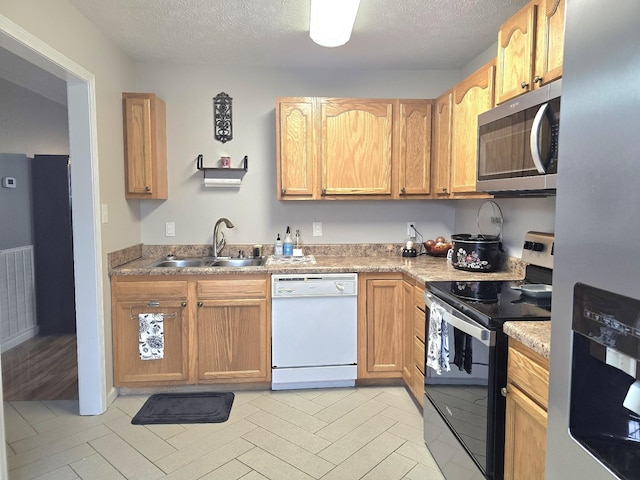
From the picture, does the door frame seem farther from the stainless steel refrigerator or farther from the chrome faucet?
the stainless steel refrigerator

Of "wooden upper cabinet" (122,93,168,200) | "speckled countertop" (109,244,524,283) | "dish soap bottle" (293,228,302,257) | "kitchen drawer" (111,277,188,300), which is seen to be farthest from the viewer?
"dish soap bottle" (293,228,302,257)

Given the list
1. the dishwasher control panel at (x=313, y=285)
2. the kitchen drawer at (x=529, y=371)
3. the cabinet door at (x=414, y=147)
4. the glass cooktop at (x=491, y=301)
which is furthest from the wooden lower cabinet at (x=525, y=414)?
the cabinet door at (x=414, y=147)

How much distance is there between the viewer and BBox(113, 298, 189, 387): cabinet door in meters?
2.77

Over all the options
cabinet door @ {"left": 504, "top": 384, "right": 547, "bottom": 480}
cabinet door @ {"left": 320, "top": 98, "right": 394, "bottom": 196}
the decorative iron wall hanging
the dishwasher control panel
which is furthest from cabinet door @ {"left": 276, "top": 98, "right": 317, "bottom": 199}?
cabinet door @ {"left": 504, "top": 384, "right": 547, "bottom": 480}

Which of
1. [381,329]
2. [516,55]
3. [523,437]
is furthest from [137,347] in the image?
[516,55]

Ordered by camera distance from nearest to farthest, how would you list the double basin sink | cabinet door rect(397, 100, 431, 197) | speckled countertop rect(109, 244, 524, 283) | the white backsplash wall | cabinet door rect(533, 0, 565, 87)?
cabinet door rect(533, 0, 565, 87), the white backsplash wall, speckled countertop rect(109, 244, 524, 283), cabinet door rect(397, 100, 431, 197), the double basin sink

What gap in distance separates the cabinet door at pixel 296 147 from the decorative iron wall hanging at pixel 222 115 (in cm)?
51

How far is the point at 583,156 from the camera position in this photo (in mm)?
832

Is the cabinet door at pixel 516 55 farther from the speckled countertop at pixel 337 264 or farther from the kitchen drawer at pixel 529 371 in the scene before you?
the kitchen drawer at pixel 529 371

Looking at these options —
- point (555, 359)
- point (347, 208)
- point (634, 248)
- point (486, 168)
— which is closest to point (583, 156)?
point (634, 248)

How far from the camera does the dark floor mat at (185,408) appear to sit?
2.51m

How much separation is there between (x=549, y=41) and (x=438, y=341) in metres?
1.41

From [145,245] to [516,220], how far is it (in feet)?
9.23

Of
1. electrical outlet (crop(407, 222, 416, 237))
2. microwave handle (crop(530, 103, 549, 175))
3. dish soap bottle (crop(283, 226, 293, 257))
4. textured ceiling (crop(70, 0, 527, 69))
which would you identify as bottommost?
dish soap bottle (crop(283, 226, 293, 257))
